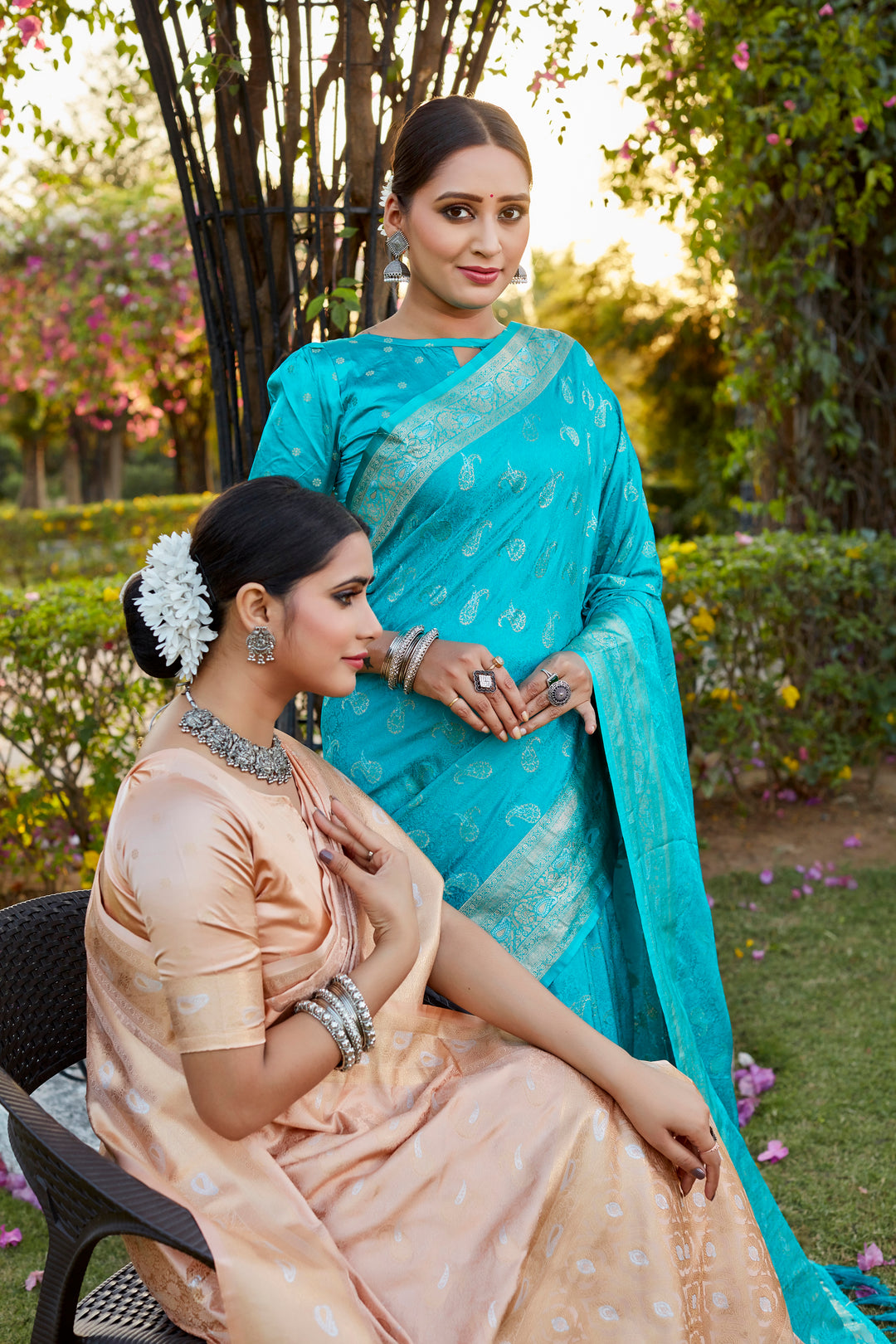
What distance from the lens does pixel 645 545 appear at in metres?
2.04

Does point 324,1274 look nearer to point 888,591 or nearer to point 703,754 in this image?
point 703,754

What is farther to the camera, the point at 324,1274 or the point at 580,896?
the point at 580,896

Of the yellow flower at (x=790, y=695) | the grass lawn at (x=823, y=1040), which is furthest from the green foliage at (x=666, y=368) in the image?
the grass lawn at (x=823, y=1040)

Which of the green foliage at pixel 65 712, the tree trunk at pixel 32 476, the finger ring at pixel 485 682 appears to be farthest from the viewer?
the tree trunk at pixel 32 476

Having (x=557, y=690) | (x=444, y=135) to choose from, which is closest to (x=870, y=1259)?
(x=557, y=690)

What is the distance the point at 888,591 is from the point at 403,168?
12.8 feet

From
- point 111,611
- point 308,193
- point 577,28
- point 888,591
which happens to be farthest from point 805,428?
point 308,193

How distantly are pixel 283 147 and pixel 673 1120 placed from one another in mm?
1993

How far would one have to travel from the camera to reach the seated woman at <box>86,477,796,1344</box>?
1276 millimetres

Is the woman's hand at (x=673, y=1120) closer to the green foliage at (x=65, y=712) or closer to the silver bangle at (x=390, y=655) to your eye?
the silver bangle at (x=390, y=655)

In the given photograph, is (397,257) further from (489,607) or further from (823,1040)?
A: (823,1040)

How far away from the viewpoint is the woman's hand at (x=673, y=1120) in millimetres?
1502

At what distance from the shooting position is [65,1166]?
1.22m

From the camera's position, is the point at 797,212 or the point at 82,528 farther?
the point at 82,528
